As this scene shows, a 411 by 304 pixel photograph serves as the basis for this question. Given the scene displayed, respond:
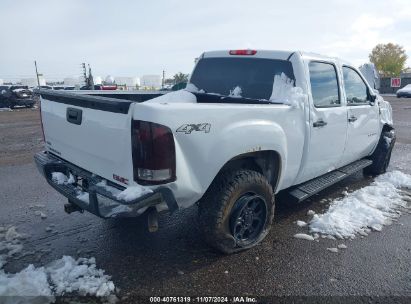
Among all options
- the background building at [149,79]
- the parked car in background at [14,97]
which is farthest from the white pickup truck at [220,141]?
the background building at [149,79]

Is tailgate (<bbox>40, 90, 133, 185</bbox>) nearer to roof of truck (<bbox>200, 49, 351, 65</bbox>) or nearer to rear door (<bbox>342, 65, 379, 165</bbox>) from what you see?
roof of truck (<bbox>200, 49, 351, 65</bbox>)

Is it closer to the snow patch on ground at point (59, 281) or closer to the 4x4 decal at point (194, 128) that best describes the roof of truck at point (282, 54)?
the 4x4 decal at point (194, 128)

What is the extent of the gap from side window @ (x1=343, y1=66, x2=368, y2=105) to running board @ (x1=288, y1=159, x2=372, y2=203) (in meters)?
0.96

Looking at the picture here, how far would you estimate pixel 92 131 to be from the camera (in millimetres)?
2916

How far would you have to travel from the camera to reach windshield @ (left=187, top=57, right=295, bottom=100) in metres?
3.87

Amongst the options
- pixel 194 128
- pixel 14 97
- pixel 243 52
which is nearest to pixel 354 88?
pixel 243 52

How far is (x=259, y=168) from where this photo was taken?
3514 millimetres

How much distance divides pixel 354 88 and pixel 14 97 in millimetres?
22525

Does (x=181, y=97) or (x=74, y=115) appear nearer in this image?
(x=74, y=115)

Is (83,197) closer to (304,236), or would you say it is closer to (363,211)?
(304,236)

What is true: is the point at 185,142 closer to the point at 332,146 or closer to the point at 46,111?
the point at 46,111

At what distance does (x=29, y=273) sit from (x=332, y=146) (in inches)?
140

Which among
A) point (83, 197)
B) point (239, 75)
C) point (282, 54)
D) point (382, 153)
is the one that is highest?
point (282, 54)

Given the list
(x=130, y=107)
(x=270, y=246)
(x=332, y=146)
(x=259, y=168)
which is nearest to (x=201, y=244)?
(x=270, y=246)
